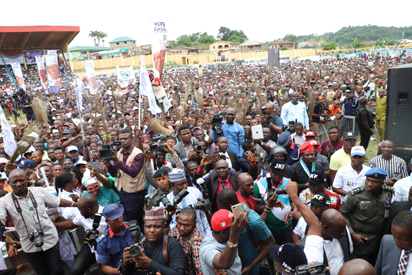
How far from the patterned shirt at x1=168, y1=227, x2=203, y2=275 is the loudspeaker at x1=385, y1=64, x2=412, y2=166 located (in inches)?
148

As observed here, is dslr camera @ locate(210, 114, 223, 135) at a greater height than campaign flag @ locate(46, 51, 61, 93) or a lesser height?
lesser

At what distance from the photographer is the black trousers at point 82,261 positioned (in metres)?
3.06

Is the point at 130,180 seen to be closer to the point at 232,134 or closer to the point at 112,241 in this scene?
the point at 112,241

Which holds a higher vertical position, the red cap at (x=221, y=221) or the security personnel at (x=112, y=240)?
the red cap at (x=221, y=221)

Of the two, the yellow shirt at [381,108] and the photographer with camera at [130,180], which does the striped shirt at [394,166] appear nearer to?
the photographer with camera at [130,180]

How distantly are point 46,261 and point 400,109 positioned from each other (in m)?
5.55

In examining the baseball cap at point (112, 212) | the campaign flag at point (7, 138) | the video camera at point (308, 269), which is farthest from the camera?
the campaign flag at point (7, 138)

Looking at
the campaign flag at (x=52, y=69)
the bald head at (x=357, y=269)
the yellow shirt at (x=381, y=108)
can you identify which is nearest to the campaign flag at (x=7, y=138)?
the bald head at (x=357, y=269)

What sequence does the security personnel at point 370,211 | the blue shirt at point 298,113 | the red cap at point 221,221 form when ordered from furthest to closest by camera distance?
the blue shirt at point 298,113 → the security personnel at point 370,211 → the red cap at point 221,221

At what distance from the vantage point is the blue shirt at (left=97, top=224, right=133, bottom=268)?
2.90 m

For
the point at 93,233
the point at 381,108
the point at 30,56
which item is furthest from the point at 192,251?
the point at 30,56

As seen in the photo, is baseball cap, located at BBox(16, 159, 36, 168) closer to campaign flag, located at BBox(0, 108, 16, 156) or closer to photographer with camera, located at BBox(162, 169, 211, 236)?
campaign flag, located at BBox(0, 108, 16, 156)

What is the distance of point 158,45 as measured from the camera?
743 centimetres

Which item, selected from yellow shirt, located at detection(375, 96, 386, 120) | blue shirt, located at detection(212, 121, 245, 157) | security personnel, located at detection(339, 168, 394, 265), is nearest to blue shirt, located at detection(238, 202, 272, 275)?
security personnel, located at detection(339, 168, 394, 265)
